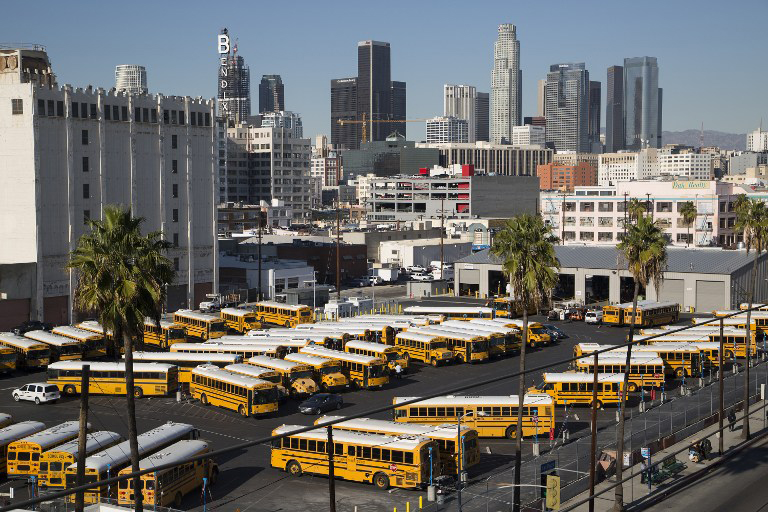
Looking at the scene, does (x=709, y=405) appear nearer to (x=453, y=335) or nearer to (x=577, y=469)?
(x=577, y=469)

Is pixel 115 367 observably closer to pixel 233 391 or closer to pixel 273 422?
pixel 233 391

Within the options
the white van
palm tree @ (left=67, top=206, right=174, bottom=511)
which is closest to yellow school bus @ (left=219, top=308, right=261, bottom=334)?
the white van

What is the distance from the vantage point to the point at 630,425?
139 ft

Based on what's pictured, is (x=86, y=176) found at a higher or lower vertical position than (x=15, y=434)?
higher

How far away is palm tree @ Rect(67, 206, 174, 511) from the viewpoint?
29016mm

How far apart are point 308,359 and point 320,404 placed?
22.5 feet

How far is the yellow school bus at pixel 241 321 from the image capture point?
247ft

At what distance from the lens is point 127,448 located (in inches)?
1455

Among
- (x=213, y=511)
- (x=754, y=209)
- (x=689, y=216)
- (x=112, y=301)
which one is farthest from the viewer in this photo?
(x=689, y=216)

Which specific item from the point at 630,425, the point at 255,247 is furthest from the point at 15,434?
the point at 255,247

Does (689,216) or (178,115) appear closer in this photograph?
(178,115)

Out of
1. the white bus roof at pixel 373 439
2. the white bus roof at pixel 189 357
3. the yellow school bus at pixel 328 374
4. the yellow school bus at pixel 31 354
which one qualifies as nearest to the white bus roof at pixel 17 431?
the white bus roof at pixel 373 439

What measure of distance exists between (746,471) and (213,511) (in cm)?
2038

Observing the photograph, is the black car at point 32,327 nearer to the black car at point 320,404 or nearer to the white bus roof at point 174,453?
the black car at point 320,404
